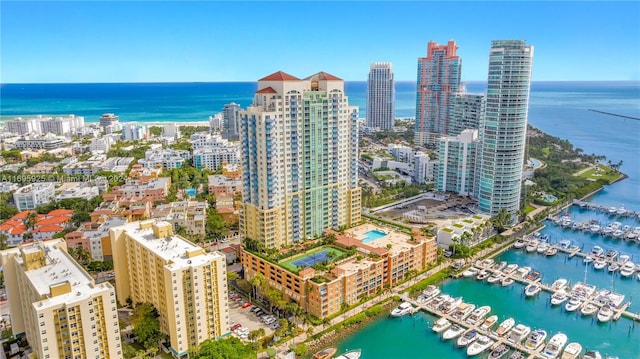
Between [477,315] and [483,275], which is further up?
[483,275]

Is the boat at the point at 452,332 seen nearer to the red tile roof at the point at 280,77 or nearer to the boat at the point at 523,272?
the boat at the point at 523,272

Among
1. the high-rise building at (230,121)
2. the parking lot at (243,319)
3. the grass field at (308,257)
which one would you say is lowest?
the parking lot at (243,319)

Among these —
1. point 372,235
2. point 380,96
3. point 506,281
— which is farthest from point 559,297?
point 380,96

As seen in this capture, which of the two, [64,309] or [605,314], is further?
[605,314]

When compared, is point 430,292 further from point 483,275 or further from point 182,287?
point 182,287

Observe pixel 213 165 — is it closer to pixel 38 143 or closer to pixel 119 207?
pixel 119 207

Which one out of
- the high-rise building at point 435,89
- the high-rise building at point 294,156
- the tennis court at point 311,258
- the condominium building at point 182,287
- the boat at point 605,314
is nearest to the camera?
the condominium building at point 182,287

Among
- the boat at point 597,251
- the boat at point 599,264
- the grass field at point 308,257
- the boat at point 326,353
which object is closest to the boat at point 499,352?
the boat at point 326,353

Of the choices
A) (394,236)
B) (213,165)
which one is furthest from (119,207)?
(394,236)
